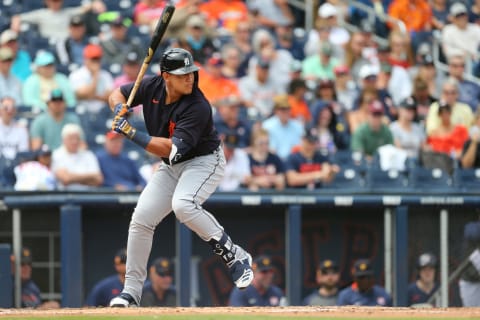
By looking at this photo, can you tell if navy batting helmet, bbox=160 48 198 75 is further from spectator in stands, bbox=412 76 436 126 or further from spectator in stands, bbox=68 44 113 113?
spectator in stands, bbox=412 76 436 126

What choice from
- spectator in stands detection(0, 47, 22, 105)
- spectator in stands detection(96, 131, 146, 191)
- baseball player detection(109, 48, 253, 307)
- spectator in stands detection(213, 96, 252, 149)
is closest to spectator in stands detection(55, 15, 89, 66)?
spectator in stands detection(0, 47, 22, 105)

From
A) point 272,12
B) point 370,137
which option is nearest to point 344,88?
point 370,137

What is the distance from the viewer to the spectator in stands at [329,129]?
38.3ft

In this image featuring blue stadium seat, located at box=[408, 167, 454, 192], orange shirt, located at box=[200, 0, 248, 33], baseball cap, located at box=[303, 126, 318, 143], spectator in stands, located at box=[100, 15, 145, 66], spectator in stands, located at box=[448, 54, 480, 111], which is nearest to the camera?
blue stadium seat, located at box=[408, 167, 454, 192]

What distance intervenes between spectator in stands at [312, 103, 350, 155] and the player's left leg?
14.1ft

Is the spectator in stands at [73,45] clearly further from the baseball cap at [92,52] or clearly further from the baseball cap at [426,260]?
the baseball cap at [426,260]

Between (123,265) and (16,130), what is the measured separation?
6.34ft

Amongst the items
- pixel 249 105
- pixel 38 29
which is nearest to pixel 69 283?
pixel 249 105

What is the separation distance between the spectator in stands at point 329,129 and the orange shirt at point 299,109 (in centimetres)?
29

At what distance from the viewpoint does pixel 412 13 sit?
49.0 feet

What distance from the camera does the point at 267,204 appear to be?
9.88 metres

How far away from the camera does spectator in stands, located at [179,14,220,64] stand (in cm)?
1251

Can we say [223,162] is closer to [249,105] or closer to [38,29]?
[249,105]

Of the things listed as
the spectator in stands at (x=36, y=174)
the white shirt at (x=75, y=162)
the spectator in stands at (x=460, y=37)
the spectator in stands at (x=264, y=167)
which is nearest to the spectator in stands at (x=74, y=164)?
the white shirt at (x=75, y=162)
